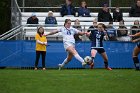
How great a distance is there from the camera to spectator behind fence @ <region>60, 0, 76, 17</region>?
1071 inches

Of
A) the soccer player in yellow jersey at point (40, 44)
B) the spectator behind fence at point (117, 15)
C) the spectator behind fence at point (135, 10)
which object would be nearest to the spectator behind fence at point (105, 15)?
the spectator behind fence at point (117, 15)

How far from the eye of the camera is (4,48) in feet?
77.6

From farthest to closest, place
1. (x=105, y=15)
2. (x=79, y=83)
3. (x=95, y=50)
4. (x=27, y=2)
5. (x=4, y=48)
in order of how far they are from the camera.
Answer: (x=27, y=2)
(x=105, y=15)
(x=4, y=48)
(x=95, y=50)
(x=79, y=83)

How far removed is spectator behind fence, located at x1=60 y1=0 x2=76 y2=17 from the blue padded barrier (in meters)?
3.89

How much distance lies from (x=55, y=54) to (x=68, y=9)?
168 inches

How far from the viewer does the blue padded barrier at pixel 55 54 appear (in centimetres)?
2362

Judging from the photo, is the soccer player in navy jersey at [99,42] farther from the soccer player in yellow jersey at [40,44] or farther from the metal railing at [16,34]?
the metal railing at [16,34]

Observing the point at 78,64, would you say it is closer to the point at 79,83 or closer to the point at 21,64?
the point at 21,64

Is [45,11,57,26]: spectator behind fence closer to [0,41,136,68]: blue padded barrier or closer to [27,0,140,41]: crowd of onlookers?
[27,0,140,41]: crowd of onlookers

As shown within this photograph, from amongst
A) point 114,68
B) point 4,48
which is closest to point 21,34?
point 4,48

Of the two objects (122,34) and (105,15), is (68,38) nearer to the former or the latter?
(122,34)

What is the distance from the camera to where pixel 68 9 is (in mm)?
27344

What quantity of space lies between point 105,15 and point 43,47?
4.99 meters

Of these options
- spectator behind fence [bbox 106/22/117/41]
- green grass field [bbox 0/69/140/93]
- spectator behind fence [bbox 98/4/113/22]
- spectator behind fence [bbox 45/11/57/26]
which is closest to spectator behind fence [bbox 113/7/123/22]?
spectator behind fence [bbox 98/4/113/22]
